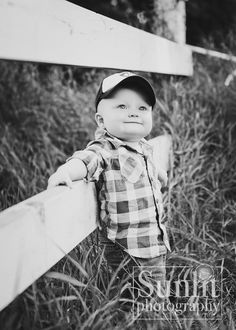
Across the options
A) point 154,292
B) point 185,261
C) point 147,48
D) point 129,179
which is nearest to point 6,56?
point 129,179

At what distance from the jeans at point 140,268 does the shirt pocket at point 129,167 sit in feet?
0.81

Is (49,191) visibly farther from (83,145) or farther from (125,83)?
(83,145)

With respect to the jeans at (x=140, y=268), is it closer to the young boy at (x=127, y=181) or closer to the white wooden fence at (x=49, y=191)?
the young boy at (x=127, y=181)

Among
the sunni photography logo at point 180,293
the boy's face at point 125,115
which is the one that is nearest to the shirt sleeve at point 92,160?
the boy's face at point 125,115

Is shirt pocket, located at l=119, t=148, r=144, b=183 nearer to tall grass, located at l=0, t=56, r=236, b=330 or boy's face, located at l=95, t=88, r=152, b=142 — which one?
boy's face, located at l=95, t=88, r=152, b=142

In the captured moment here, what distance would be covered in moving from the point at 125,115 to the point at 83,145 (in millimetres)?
1491

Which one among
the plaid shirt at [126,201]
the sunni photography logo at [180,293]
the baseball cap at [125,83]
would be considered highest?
the baseball cap at [125,83]

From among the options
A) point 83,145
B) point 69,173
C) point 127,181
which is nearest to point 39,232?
point 69,173

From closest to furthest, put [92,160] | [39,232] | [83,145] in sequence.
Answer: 1. [39,232]
2. [92,160]
3. [83,145]

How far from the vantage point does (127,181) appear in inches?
66.4

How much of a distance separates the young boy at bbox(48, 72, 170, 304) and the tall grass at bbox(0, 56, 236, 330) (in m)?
0.10

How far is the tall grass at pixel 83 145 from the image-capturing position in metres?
1.44

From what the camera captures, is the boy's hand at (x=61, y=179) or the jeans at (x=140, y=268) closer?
the boy's hand at (x=61, y=179)

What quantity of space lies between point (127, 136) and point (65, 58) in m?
0.35
